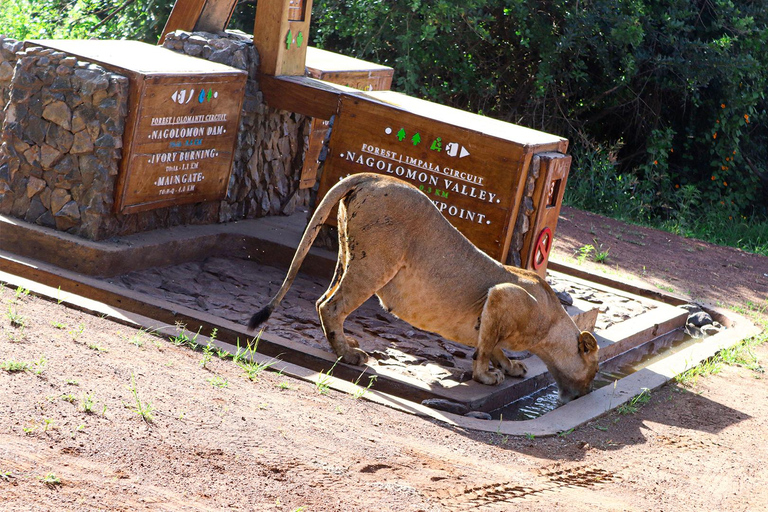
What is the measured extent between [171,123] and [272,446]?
3633mm

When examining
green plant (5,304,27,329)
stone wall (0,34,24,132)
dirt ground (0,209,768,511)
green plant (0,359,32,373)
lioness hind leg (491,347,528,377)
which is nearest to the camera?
dirt ground (0,209,768,511)

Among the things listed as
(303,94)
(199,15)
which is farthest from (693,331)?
(199,15)

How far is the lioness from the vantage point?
5.93 m

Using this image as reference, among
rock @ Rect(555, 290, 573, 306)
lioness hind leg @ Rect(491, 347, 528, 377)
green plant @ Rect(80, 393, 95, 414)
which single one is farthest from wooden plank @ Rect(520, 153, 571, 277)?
green plant @ Rect(80, 393, 95, 414)

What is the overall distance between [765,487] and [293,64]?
17.7ft

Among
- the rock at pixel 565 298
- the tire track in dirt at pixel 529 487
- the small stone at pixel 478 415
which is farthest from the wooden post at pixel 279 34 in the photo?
the tire track in dirt at pixel 529 487

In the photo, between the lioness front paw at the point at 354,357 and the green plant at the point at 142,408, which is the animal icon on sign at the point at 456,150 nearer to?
the lioness front paw at the point at 354,357

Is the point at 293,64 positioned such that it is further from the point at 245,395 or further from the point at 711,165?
the point at 711,165

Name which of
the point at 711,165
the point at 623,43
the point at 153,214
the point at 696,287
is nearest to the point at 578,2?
the point at 623,43

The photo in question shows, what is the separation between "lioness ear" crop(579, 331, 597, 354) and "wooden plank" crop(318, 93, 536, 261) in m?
1.09

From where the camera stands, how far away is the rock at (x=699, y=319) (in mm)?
8820

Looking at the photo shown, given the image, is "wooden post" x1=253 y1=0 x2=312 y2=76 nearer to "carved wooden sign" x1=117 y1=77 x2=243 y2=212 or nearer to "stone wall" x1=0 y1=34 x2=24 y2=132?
"carved wooden sign" x1=117 y1=77 x2=243 y2=212

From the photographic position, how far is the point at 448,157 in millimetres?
7180

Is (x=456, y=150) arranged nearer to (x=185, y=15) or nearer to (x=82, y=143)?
(x=82, y=143)
